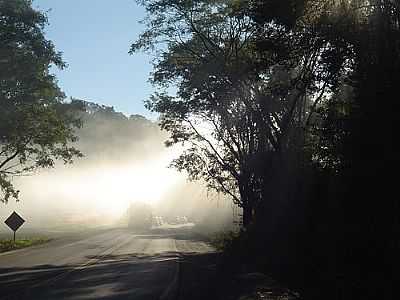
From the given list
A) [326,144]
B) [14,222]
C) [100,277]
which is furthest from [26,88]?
[326,144]

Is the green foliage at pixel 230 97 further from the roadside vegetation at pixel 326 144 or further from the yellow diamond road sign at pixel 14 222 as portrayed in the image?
the yellow diamond road sign at pixel 14 222

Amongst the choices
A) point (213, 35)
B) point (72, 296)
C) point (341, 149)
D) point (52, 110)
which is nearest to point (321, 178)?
point (341, 149)

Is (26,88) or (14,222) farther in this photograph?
(14,222)

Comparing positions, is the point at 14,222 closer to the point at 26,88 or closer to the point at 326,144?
the point at 26,88

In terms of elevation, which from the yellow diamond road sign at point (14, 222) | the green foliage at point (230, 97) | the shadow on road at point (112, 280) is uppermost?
the green foliage at point (230, 97)

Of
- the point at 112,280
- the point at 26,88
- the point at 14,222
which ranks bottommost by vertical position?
the point at 112,280

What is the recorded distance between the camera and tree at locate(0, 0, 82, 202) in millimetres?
34219

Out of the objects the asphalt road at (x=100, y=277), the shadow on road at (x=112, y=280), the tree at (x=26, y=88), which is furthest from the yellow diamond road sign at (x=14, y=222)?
the shadow on road at (x=112, y=280)

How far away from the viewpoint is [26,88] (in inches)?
1404

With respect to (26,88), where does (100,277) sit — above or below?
below

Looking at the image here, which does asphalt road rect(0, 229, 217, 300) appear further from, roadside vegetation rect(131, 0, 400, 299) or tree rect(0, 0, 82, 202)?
tree rect(0, 0, 82, 202)

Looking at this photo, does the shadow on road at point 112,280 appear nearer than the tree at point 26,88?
Yes

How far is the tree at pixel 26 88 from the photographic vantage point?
34.2 meters

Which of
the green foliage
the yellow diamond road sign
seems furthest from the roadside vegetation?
the yellow diamond road sign
